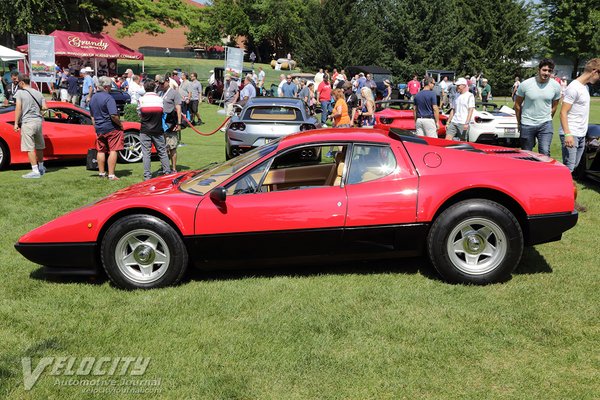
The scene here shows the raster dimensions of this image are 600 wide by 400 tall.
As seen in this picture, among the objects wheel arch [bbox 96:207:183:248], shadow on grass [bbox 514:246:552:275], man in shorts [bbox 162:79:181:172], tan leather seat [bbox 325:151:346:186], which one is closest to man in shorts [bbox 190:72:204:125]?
man in shorts [bbox 162:79:181:172]

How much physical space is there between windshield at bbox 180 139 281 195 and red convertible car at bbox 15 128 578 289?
0.23ft

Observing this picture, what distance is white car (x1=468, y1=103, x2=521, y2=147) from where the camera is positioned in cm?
1312

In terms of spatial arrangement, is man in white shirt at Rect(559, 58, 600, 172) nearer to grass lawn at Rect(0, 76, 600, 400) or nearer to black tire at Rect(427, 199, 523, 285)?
grass lawn at Rect(0, 76, 600, 400)

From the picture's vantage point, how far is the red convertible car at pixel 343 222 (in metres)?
4.89

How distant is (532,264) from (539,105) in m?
2.78

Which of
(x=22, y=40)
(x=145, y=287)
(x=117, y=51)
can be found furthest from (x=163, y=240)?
(x=22, y=40)

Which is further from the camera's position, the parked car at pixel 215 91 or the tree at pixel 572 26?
the tree at pixel 572 26

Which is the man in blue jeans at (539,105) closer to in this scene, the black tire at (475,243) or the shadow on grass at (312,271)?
the shadow on grass at (312,271)

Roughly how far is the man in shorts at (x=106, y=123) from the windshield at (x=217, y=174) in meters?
4.50

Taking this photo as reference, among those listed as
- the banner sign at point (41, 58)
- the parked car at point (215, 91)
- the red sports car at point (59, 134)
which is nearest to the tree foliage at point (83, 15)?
the parked car at point (215, 91)

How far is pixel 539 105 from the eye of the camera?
7.41 meters

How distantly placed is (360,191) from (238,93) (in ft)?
56.6

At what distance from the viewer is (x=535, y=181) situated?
4980 mm

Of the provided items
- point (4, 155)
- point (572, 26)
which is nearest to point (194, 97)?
point (4, 155)
